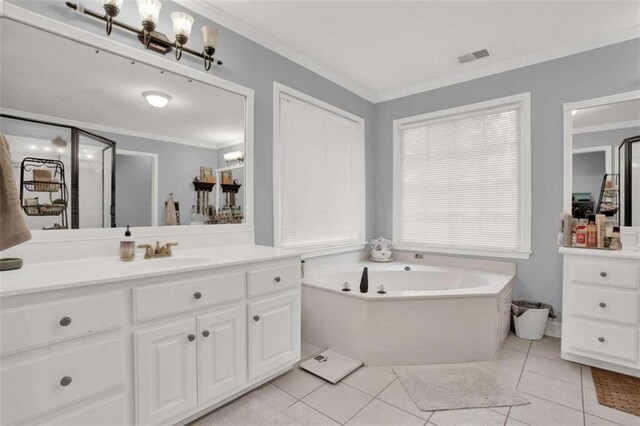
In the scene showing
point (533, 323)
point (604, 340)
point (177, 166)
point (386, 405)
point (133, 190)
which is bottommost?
point (386, 405)

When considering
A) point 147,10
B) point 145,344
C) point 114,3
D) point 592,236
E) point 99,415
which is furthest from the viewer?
point 592,236

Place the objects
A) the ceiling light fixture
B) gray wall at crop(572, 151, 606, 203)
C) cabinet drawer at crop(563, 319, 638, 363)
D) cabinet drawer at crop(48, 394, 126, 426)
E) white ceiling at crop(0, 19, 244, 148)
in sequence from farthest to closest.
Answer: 1. gray wall at crop(572, 151, 606, 203)
2. cabinet drawer at crop(563, 319, 638, 363)
3. the ceiling light fixture
4. white ceiling at crop(0, 19, 244, 148)
5. cabinet drawer at crop(48, 394, 126, 426)

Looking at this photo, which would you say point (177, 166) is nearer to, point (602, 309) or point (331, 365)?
point (331, 365)

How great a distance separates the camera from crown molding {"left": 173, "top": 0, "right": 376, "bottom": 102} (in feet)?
7.38

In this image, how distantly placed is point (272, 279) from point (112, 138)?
127cm

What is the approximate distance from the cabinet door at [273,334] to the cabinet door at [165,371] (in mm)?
374

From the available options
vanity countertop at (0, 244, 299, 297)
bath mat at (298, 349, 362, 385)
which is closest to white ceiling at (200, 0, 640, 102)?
vanity countertop at (0, 244, 299, 297)

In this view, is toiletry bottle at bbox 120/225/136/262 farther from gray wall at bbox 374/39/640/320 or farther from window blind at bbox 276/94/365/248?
gray wall at bbox 374/39/640/320

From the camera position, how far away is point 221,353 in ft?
5.81

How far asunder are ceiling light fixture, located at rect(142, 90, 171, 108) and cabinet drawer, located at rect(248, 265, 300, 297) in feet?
4.14

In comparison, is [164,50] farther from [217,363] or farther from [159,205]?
[217,363]

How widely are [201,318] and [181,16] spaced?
Result: 1824mm

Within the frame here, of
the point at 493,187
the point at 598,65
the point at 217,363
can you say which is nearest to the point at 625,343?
the point at 493,187

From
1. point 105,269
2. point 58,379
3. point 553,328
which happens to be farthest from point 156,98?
point 553,328
